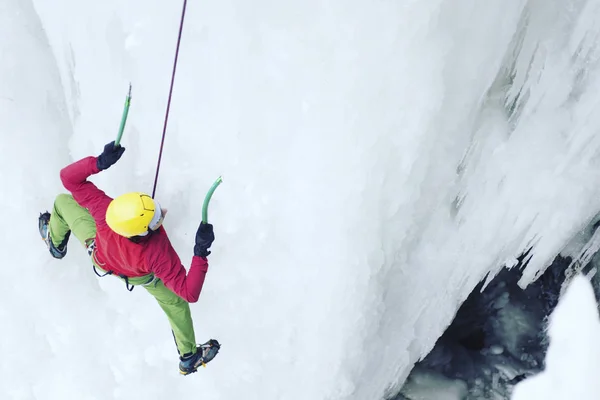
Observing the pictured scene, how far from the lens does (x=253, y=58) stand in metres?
2.07

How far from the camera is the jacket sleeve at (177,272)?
6.75 feet

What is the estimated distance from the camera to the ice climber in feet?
6.50

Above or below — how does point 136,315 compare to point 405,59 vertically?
Answer: above

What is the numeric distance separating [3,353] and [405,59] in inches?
103

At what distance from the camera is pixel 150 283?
2291mm

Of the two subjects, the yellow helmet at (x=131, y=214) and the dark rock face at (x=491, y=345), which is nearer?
the yellow helmet at (x=131, y=214)

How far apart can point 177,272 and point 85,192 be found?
1.67 feet

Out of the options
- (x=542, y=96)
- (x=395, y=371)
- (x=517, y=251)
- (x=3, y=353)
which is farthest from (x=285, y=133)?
(x=3, y=353)

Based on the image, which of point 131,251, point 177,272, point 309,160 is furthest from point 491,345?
point 131,251

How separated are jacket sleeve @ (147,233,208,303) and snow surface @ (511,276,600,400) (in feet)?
6.47

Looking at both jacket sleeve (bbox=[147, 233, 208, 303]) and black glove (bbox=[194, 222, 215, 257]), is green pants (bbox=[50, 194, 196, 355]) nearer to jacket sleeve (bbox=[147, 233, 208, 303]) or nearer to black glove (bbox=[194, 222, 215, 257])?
jacket sleeve (bbox=[147, 233, 208, 303])

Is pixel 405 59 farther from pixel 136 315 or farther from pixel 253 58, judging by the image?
pixel 136 315

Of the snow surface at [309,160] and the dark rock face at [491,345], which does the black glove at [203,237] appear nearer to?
the snow surface at [309,160]

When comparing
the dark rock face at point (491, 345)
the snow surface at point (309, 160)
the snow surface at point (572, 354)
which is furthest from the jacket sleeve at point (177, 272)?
the snow surface at point (572, 354)
